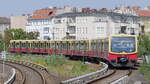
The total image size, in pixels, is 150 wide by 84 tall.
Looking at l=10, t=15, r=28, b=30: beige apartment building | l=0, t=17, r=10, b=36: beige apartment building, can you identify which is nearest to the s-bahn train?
l=10, t=15, r=28, b=30: beige apartment building

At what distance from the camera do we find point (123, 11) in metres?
105

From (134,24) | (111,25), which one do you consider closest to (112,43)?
(111,25)

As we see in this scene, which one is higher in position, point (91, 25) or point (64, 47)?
point (91, 25)

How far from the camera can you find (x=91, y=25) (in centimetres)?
9000

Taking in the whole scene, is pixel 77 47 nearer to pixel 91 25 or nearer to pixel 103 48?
pixel 103 48

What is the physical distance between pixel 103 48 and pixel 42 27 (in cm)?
8045

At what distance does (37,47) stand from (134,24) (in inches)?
1771

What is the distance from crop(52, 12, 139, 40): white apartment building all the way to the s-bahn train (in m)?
31.3

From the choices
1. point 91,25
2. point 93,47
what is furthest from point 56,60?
point 91,25

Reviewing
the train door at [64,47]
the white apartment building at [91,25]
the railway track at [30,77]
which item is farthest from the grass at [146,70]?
the white apartment building at [91,25]

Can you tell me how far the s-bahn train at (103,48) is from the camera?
33562 millimetres

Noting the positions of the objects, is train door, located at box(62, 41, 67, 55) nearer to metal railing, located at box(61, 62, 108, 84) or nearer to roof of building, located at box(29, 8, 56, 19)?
metal railing, located at box(61, 62, 108, 84)

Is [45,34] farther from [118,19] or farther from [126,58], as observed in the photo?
[126,58]

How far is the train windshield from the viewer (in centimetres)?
3359
